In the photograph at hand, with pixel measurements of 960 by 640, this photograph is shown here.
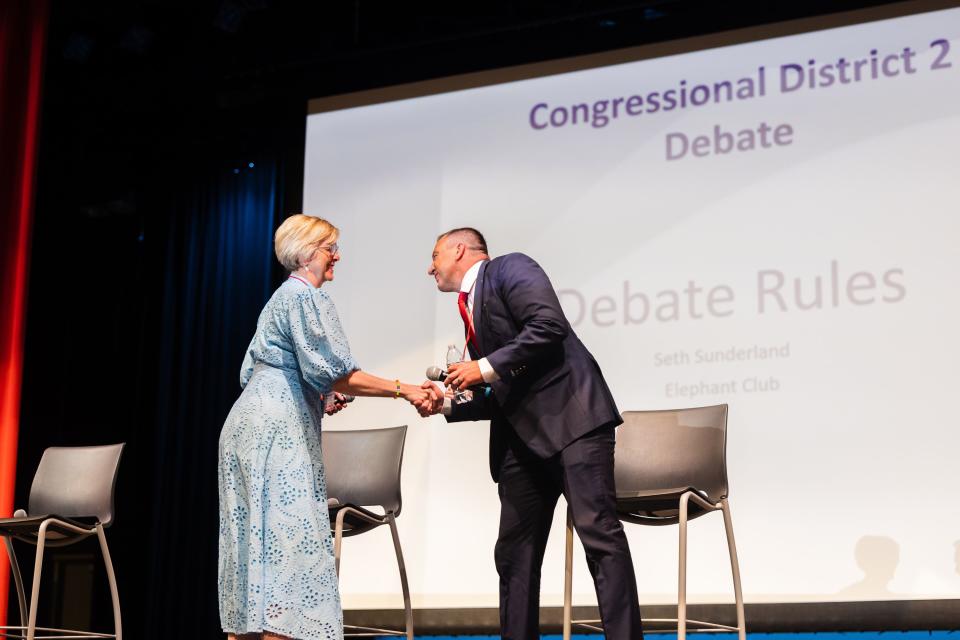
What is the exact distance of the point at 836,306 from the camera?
4281 millimetres

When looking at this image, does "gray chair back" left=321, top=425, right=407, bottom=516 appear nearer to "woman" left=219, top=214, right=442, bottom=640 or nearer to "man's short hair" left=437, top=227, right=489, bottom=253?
"man's short hair" left=437, top=227, right=489, bottom=253

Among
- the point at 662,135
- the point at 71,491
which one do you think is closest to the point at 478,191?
the point at 662,135

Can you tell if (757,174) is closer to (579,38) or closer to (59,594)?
(579,38)

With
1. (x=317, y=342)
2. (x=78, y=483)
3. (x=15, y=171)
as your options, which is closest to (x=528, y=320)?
(x=317, y=342)

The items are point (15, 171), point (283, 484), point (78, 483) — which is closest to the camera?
point (283, 484)

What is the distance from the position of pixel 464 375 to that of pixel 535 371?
206 mm

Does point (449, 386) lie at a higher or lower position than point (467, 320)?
lower

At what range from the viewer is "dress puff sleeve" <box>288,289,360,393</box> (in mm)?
2869

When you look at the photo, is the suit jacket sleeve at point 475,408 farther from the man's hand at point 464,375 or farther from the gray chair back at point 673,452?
the gray chair back at point 673,452

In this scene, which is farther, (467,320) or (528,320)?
(467,320)

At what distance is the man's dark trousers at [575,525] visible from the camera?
2.97 metres

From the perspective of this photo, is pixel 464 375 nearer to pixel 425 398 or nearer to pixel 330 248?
pixel 425 398

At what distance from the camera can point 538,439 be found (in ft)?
10.2

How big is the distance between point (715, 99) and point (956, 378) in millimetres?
1541
